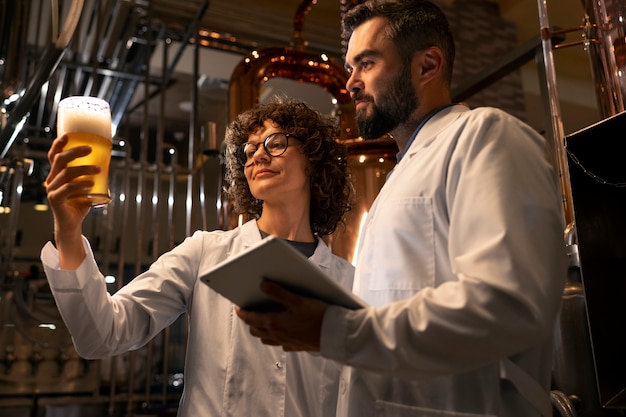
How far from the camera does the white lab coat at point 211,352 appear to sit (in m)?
1.63

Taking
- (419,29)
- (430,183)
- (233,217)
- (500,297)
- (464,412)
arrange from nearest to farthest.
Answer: (500,297) < (464,412) < (430,183) < (419,29) < (233,217)

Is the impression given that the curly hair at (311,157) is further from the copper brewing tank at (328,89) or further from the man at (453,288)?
the man at (453,288)

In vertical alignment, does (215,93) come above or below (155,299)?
above

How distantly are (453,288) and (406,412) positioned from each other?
0.28 metres

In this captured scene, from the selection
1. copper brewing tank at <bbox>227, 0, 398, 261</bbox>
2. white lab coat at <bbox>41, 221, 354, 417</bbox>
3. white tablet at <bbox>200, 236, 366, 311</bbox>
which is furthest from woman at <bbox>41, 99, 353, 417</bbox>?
white tablet at <bbox>200, 236, 366, 311</bbox>

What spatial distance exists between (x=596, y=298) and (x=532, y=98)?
475cm

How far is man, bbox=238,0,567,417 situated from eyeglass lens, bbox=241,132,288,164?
672 mm

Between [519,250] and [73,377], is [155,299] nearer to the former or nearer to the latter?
[519,250]

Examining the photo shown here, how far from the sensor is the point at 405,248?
1.24 m

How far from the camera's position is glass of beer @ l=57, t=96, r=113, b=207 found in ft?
4.42

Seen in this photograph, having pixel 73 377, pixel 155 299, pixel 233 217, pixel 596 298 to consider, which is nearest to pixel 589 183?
pixel 596 298

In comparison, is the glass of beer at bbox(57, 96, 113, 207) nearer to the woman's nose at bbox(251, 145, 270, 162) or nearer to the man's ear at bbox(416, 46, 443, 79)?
the woman's nose at bbox(251, 145, 270, 162)

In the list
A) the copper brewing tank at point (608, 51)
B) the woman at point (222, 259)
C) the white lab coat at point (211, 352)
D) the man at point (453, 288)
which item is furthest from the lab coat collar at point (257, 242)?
the copper brewing tank at point (608, 51)

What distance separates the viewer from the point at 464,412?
3.69 ft
